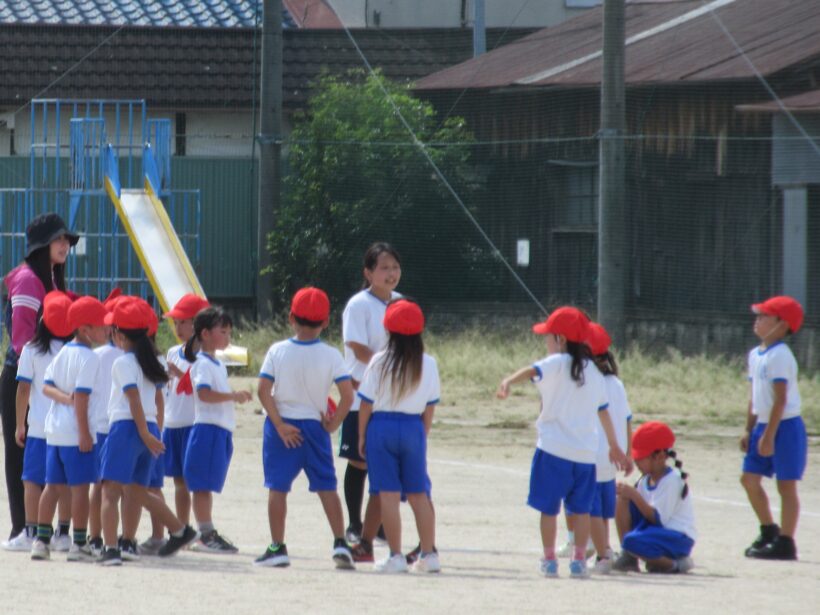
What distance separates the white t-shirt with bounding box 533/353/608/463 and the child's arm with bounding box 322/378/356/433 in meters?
0.99

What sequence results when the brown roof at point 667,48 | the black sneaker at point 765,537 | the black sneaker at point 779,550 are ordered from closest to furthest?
the black sneaker at point 779,550 < the black sneaker at point 765,537 < the brown roof at point 667,48

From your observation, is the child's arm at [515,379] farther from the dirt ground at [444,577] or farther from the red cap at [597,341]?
the dirt ground at [444,577]

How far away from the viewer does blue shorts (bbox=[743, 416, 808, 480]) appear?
896 cm

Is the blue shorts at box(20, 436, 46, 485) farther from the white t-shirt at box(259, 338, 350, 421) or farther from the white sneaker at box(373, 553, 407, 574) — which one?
the white sneaker at box(373, 553, 407, 574)

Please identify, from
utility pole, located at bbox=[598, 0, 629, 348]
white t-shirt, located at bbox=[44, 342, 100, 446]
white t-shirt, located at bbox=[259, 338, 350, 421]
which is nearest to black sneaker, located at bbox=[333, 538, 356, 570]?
white t-shirt, located at bbox=[259, 338, 350, 421]

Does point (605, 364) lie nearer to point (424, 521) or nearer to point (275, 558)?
point (424, 521)

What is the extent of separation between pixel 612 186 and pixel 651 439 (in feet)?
34.3

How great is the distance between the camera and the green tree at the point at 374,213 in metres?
22.3

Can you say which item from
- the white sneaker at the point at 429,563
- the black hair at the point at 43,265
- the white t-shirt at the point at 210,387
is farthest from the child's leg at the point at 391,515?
the black hair at the point at 43,265

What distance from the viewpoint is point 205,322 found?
28.6 feet

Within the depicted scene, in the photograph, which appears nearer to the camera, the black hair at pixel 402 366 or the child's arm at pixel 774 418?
the black hair at pixel 402 366

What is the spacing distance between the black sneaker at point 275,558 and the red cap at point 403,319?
121 cm

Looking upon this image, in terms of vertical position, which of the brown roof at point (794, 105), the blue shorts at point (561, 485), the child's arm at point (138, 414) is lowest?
the blue shorts at point (561, 485)

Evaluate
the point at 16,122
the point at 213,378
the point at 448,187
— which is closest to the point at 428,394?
the point at 213,378
